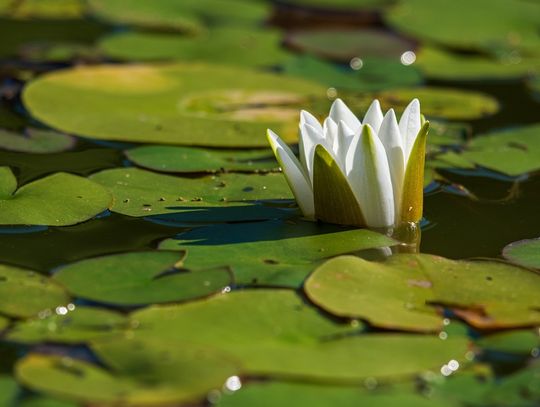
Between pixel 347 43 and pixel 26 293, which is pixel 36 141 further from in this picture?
pixel 347 43

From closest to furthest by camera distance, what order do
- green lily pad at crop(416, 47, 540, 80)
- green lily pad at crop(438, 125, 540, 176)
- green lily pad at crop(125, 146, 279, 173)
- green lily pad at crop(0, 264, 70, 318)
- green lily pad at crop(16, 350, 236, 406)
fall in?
1. green lily pad at crop(16, 350, 236, 406)
2. green lily pad at crop(0, 264, 70, 318)
3. green lily pad at crop(125, 146, 279, 173)
4. green lily pad at crop(438, 125, 540, 176)
5. green lily pad at crop(416, 47, 540, 80)

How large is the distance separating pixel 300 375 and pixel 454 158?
1857mm

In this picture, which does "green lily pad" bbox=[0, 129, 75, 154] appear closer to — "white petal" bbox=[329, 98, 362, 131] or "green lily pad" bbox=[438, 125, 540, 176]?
"white petal" bbox=[329, 98, 362, 131]

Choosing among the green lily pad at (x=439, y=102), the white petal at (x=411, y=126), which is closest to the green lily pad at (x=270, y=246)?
the white petal at (x=411, y=126)

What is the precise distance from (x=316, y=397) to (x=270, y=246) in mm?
864

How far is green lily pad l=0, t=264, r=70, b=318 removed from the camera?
2.55 metres

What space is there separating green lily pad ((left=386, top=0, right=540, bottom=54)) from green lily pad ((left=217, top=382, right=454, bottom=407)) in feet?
12.1

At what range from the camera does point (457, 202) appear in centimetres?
352

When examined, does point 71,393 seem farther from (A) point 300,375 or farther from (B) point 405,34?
(B) point 405,34

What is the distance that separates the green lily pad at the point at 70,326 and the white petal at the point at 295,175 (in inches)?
32.1

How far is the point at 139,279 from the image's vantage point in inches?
108

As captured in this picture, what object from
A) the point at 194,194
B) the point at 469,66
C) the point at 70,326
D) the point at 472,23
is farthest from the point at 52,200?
the point at 472,23

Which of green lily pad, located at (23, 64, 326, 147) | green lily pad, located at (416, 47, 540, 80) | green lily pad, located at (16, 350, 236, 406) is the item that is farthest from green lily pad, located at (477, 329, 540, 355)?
green lily pad, located at (416, 47, 540, 80)

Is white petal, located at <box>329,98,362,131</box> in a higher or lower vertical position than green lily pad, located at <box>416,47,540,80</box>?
higher
